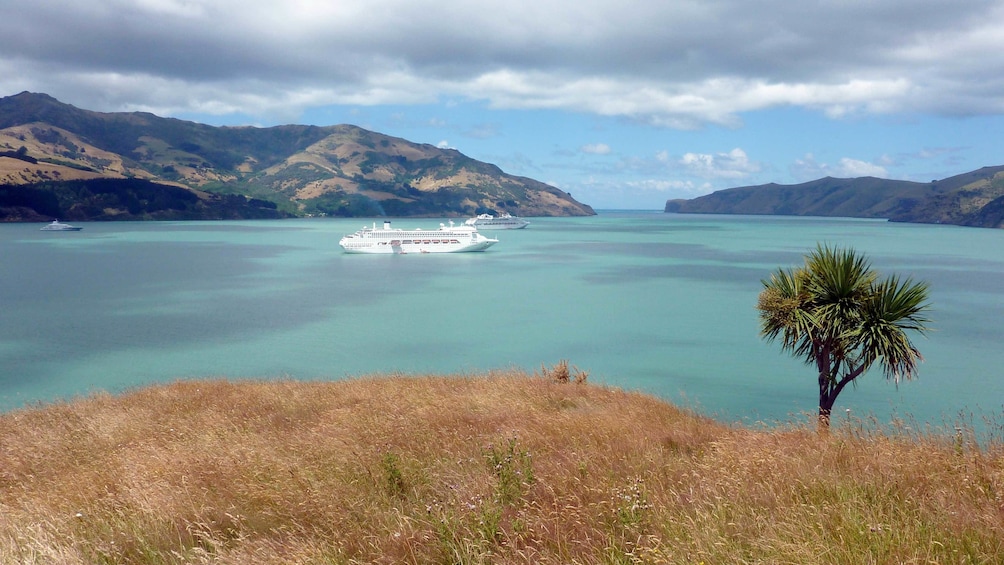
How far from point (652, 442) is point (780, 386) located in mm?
16493

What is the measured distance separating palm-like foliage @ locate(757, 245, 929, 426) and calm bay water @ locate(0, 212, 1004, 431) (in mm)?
2458

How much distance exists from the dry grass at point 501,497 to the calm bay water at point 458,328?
30.6ft

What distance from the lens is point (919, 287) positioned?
1198cm

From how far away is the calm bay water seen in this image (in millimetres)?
21141

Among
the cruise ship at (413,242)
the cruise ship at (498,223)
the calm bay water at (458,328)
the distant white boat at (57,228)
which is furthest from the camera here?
the cruise ship at (498,223)

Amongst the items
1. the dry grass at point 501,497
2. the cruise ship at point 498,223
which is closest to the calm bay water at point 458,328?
the dry grass at point 501,497

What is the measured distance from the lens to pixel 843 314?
11820 millimetres

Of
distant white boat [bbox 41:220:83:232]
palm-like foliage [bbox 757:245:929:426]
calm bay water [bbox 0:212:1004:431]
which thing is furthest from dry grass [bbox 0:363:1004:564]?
distant white boat [bbox 41:220:83:232]

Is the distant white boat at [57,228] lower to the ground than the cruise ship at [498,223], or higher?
lower

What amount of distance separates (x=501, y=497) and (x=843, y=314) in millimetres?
9921

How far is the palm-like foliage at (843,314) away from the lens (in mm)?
11500

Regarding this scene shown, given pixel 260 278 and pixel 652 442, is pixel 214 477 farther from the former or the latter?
pixel 260 278

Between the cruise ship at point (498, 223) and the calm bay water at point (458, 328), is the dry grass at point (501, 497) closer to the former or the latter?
the calm bay water at point (458, 328)

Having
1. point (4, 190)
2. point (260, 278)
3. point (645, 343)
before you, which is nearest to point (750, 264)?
point (645, 343)
